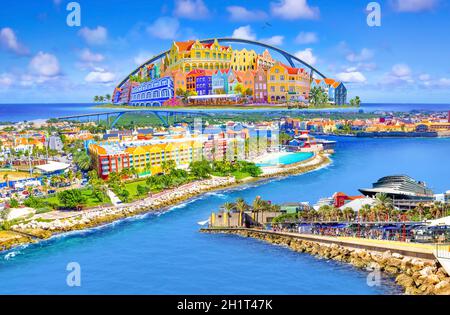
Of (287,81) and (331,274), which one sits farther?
(287,81)

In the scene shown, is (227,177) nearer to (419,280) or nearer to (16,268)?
(16,268)

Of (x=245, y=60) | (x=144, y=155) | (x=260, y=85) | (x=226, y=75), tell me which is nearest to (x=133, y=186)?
(x=144, y=155)

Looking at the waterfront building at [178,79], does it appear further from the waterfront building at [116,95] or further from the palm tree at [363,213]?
the palm tree at [363,213]

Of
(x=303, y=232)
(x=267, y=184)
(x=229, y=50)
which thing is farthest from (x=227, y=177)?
(x=303, y=232)

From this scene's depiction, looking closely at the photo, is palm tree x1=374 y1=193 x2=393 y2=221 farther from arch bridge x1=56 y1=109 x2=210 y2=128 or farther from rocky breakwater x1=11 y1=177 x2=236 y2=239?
arch bridge x1=56 y1=109 x2=210 y2=128

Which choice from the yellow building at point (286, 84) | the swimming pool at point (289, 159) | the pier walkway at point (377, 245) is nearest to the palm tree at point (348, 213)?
the pier walkway at point (377, 245)
